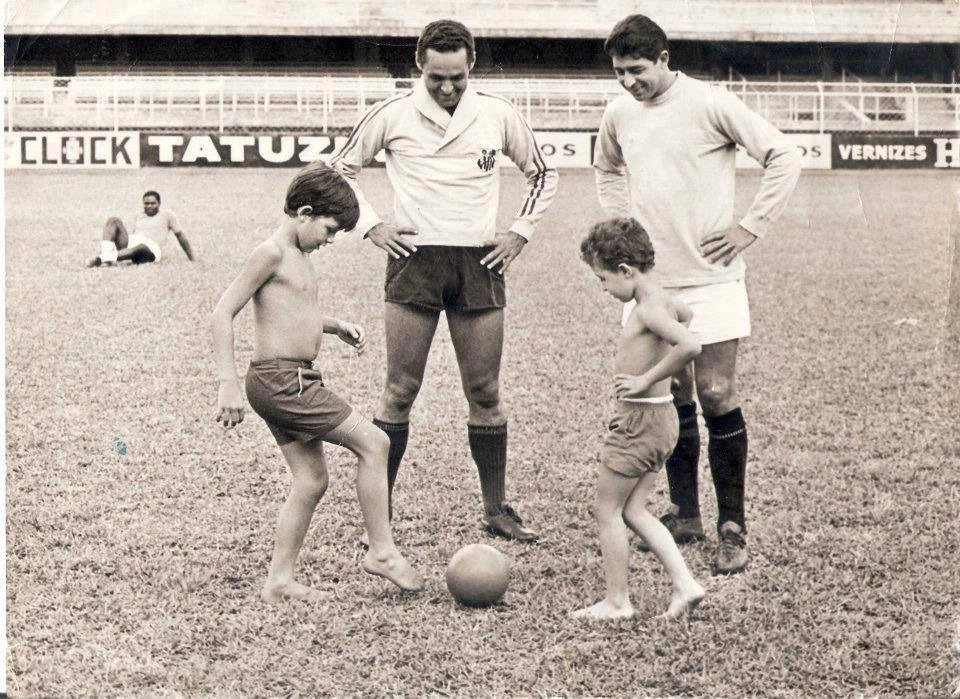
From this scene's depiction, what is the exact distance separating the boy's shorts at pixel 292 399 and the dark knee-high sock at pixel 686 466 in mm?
1402

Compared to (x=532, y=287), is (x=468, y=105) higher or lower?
higher

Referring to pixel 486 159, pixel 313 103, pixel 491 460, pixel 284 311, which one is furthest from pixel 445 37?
pixel 313 103

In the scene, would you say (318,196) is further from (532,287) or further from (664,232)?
(532,287)

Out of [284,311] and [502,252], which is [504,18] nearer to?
[502,252]

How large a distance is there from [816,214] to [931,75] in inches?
526

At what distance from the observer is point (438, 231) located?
4.07 m

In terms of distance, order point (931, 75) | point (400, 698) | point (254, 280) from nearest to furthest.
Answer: point (400, 698), point (254, 280), point (931, 75)

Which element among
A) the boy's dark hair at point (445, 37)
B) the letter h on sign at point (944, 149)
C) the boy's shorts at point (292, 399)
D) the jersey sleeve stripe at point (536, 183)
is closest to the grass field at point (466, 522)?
the boy's shorts at point (292, 399)

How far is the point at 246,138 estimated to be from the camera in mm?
19281

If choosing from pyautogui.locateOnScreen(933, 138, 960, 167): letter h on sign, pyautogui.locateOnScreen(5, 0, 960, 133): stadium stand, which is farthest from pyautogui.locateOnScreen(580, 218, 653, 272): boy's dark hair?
pyautogui.locateOnScreen(5, 0, 960, 133): stadium stand

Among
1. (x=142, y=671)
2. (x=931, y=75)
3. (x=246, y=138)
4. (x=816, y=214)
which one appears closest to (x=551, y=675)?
(x=142, y=671)

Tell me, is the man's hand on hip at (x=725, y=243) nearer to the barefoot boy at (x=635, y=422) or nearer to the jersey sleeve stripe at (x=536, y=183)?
the barefoot boy at (x=635, y=422)

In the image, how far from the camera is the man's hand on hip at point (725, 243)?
3832 mm

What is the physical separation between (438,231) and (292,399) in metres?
0.98
